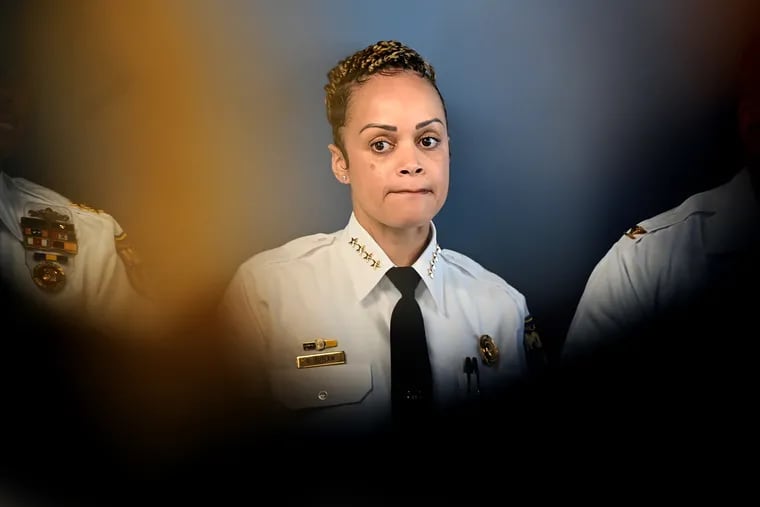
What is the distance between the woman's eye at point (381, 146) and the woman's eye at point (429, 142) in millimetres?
88

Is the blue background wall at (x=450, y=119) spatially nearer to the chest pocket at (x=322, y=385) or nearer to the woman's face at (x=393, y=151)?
the woman's face at (x=393, y=151)

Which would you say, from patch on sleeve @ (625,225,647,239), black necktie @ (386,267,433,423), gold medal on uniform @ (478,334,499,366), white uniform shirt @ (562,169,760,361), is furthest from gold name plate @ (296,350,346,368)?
patch on sleeve @ (625,225,647,239)

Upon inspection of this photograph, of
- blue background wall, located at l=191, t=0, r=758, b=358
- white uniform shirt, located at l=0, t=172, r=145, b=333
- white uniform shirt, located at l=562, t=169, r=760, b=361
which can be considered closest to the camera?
white uniform shirt, located at l=0, t=172, r=145, b=333

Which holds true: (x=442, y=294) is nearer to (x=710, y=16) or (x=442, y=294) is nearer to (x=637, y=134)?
(x=637, y=134)

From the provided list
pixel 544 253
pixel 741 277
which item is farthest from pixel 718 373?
pixel 544 253

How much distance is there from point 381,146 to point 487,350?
1.88 feet

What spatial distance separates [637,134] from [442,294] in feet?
2.35

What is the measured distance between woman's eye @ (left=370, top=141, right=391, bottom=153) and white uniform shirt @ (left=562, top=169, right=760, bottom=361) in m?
0.69

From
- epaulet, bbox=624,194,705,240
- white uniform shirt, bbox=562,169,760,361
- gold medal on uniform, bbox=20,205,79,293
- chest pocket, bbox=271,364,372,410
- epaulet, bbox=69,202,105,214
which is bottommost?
chest pocket, bbox=271,364,372,410

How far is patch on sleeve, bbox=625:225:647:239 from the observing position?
6.27 ft

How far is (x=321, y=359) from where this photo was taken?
1.67 metres

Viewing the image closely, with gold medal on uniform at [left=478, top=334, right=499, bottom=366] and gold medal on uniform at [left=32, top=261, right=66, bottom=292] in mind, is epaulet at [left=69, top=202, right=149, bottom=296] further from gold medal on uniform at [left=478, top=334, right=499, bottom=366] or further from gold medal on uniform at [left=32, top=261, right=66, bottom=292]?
gold medal on uniform at [left=478, top=334, right=499, bottom=366]

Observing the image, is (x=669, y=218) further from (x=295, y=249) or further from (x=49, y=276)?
(x=49, y=276)

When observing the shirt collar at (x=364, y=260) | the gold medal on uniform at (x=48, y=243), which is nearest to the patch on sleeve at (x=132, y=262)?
the gold medal on uniform at (x=48, y=243)
